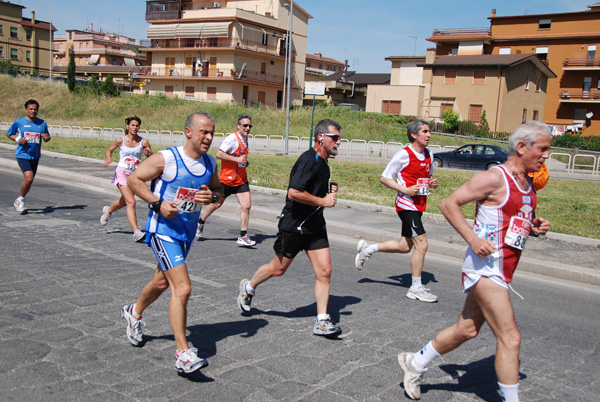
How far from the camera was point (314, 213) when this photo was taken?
5.02 metres

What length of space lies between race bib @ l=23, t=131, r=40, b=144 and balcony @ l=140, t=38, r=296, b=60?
2033 inches

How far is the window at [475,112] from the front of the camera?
49719mm

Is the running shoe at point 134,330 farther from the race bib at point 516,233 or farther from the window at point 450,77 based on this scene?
the window at point 450,77

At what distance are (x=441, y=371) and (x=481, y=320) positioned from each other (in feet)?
2.62

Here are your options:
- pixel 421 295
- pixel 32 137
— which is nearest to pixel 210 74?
pixel 32 137

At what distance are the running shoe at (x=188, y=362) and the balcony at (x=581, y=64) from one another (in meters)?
59.8

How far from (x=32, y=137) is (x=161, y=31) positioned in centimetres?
5864

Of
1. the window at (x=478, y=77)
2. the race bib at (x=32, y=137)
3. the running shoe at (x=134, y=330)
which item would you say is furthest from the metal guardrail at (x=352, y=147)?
the running shoe at (x=134, y=330)

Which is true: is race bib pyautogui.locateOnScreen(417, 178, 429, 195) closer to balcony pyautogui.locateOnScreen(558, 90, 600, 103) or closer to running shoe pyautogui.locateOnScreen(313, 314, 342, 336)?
running shoe pyautogui.locateOnScreen(313, 314, 342, 336)

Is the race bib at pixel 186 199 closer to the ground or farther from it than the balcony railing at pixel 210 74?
closer to the ground

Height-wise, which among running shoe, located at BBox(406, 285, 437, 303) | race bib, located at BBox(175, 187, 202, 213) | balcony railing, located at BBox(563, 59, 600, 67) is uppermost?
balcony railing, located at BBox(563, 59, 600, 67)

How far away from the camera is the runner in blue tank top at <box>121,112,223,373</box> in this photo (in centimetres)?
394

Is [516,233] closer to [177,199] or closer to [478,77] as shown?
[177,199]

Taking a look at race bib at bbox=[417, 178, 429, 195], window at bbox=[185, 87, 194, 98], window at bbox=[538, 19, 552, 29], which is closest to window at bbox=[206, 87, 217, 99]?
window at bbox=[185, 87, 194, 98]
